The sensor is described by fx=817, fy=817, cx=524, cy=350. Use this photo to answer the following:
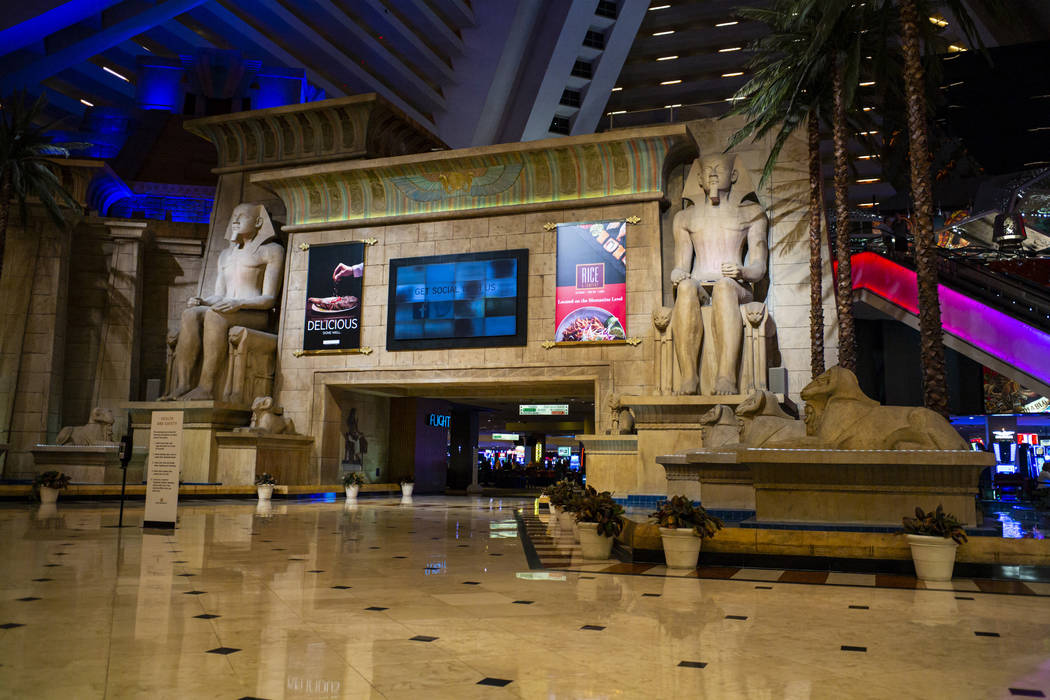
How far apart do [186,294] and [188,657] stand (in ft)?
61.6

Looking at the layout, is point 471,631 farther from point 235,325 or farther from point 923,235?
point 235,325

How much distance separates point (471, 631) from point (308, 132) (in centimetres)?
1788

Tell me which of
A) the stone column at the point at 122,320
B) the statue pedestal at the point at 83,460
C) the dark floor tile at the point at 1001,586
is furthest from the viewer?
the stone column at the point at 122,320

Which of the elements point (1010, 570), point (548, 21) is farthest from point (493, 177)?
point (548, 21)

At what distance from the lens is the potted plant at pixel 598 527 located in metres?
7.70

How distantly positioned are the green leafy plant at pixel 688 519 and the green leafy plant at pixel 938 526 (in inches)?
61.2

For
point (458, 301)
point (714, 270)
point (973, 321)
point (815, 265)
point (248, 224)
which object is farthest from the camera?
point (248, 224)

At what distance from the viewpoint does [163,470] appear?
10094mm

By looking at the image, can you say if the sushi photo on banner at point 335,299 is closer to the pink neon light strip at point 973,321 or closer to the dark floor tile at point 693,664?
the pink neon light strip at point 973,321

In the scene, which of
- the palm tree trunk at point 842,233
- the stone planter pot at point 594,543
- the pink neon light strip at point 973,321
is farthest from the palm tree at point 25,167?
the pink neon light strip at point 973,321

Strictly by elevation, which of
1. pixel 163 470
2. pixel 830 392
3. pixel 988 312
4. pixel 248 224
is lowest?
pixel 163 470

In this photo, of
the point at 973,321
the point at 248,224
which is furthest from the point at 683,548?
the point at 248,224

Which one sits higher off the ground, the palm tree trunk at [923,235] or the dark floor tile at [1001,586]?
the palm tree trunk at [923,235]

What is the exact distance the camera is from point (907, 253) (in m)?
20.7
